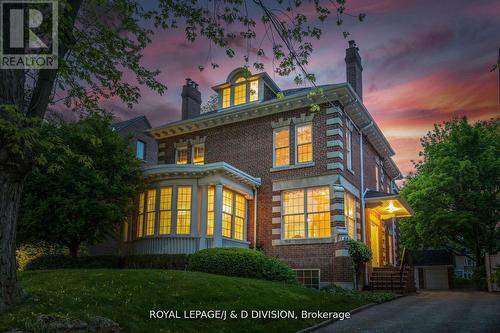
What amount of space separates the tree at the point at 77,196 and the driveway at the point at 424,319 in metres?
10.7

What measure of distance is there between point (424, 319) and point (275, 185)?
395 inches

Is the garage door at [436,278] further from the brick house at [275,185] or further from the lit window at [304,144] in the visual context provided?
the lit window at [304,144]

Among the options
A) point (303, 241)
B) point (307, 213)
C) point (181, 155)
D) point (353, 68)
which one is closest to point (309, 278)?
point (303, 241)

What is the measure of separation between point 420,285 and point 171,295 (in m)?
39.5

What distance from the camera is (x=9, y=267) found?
762cm

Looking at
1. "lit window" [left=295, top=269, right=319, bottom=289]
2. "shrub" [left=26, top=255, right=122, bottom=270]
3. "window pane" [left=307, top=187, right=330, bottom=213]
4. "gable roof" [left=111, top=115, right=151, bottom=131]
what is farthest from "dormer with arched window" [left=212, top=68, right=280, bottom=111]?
"gable roof" [left=111, top=115, right=151, bottom=131]

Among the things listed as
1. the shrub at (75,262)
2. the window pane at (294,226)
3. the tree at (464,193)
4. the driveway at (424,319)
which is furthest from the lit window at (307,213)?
the tree at (464,193)

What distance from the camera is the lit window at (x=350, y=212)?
1972 centimetres

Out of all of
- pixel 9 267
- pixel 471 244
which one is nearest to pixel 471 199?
pixel 471 244

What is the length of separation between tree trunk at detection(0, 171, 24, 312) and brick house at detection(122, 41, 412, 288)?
10.7m

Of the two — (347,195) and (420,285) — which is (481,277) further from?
(420,285)

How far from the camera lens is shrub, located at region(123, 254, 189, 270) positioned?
1709cm

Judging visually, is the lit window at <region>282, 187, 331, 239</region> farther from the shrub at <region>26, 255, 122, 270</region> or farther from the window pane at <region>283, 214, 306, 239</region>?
the shrub at <region>26, 255, 122, 270</region>

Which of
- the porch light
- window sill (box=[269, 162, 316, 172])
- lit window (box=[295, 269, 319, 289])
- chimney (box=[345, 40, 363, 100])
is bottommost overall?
lit window (box=[295, 269, 319, 289])
